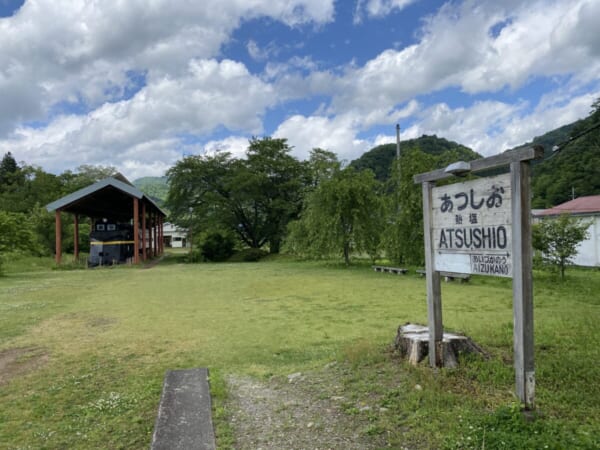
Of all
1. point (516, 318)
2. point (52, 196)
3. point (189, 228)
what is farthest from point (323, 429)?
point (52, 196)

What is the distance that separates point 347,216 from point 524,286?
14.1 meters

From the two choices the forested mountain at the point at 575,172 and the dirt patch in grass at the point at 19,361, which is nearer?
the dirt patch in grass at the point at 19,361

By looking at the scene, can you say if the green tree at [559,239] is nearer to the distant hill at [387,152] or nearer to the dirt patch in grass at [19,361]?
the dirt patch in grass at [19,361]

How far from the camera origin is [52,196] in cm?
3556

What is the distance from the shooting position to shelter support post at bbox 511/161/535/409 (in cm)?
268

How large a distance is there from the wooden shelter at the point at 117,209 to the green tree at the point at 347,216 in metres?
10.3

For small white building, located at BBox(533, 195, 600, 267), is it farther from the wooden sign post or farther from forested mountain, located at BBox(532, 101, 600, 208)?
the wooden sign post

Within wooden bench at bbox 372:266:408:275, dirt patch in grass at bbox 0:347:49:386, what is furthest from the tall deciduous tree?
dirt patch in grass at bbox 0:347:49:386

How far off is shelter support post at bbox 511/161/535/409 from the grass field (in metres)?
0.22

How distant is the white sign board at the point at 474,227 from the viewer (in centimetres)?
288

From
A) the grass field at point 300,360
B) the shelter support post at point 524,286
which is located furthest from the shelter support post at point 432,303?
the shelter support post at point 524,286

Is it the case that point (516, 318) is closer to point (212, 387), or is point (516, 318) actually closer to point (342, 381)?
point (342, 381)

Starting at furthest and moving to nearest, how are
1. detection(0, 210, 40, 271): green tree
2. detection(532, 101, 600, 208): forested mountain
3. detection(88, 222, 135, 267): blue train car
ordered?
detection(532, 101, 600, 208): forested mountain → detection(88, 222, 135, 267): blue train car → detection(0, 210, 40, 271): green tree

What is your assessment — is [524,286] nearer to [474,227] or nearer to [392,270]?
[474,227]
